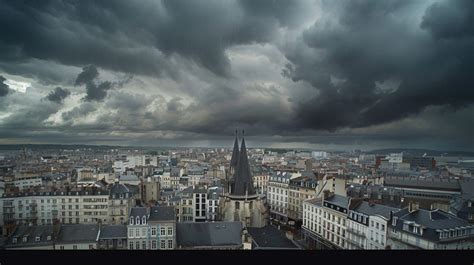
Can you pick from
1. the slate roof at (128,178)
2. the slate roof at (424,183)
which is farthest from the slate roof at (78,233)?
the slate roof at (424,183)

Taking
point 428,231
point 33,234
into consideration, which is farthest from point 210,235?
point 428,231

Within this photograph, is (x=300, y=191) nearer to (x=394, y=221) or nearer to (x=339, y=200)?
(x=339, y=200)

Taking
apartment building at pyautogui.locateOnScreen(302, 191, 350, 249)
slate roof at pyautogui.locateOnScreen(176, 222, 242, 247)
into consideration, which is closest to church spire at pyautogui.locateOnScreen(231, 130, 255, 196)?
apartment building at pyautogui.locateOnScreen(302, 191, 350, 249)

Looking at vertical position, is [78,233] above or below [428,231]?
below

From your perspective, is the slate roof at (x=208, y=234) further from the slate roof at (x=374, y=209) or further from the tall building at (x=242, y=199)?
the slate roof at (x=374, y=209)
